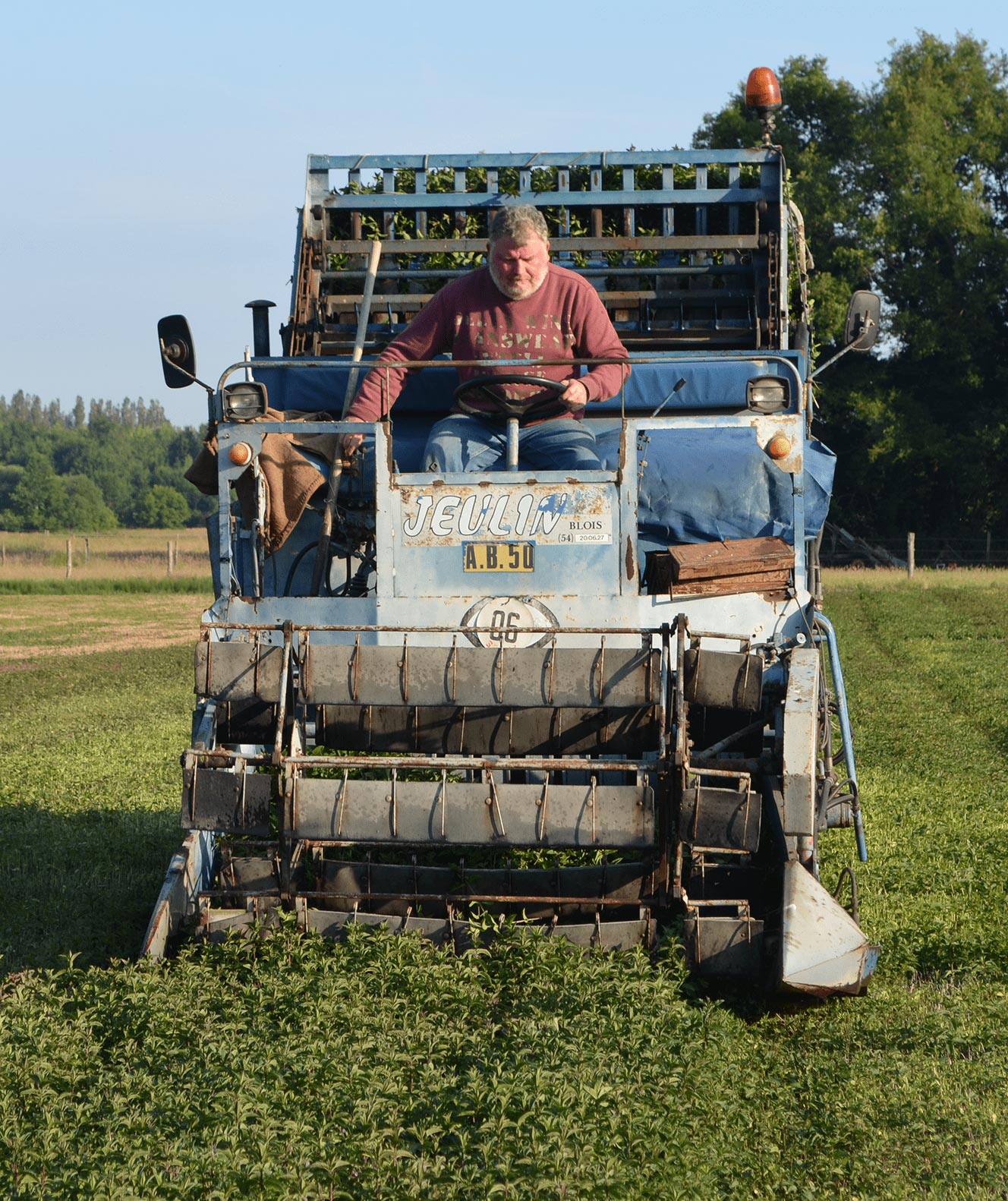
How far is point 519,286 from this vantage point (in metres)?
7.52

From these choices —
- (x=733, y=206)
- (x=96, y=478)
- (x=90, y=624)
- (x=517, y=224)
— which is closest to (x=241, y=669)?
(x=517, y=224)

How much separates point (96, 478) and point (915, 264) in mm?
87532

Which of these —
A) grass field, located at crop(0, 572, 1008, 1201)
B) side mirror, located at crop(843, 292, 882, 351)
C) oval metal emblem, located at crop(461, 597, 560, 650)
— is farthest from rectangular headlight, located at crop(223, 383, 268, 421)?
side mirror, located at crop(843, 292, 882, 351)

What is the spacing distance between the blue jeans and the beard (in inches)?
25.2

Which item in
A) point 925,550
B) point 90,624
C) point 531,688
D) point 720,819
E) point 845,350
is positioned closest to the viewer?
point 720,819

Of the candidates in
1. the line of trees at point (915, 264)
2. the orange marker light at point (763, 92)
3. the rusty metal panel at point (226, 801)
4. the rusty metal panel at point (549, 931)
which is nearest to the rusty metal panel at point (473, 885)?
the rusty metal panel at point (549, 931)

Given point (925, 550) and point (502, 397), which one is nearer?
point (502, 397)

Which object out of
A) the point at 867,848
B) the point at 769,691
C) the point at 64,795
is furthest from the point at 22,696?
the point at 769,691

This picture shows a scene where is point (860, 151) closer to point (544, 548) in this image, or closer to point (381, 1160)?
point (544, 548)

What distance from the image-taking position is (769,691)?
20.6 ft

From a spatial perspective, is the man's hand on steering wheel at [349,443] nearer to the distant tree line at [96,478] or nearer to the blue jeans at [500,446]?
the blue jeans at [500,446]

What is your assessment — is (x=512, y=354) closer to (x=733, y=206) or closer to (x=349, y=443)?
(x=349, y=443)

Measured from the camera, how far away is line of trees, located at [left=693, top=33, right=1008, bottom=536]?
42656mm

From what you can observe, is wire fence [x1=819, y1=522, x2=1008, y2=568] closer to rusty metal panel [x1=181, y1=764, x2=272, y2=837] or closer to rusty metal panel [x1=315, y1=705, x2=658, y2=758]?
rusty metal panel [x1=315, y1=705, x2=658, y2=758]
